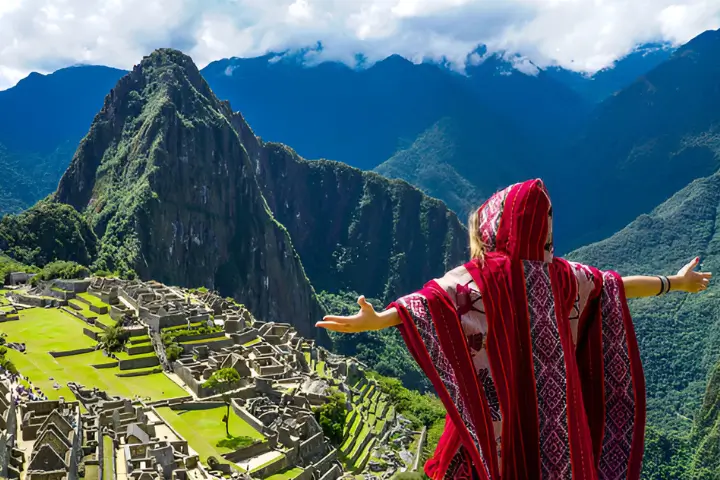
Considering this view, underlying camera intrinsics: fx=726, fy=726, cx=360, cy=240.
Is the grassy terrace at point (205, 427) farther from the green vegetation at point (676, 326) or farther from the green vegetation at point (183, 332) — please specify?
the green vegetation at point (676, 326)

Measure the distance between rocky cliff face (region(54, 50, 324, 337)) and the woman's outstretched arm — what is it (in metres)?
95.0

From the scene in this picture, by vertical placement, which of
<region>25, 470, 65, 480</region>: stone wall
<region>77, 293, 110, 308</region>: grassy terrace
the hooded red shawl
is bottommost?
<region>25, 470, 65, 480</region>: stone wall

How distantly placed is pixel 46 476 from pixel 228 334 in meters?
24.5

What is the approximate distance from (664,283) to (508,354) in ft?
5.40

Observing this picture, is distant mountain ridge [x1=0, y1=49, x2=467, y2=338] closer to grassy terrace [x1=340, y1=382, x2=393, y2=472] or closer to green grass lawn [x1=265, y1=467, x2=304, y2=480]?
grassy terrace [x1=340, y1=382, x2=393, y2=472]

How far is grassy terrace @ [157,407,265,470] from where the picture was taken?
23.9m

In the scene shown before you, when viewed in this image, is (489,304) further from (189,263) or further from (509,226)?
(189,263)

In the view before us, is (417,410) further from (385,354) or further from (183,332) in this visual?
(385,354)

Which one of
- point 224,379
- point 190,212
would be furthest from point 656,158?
point 224,379

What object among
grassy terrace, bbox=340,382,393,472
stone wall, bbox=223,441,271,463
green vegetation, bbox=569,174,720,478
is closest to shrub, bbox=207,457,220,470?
stone wall, bbox=223,441,271,463

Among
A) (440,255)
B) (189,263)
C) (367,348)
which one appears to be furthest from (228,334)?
(440,255)

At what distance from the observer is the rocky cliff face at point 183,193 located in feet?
340

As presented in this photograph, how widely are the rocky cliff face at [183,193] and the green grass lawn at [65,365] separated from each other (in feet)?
192

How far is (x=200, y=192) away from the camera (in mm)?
116312
